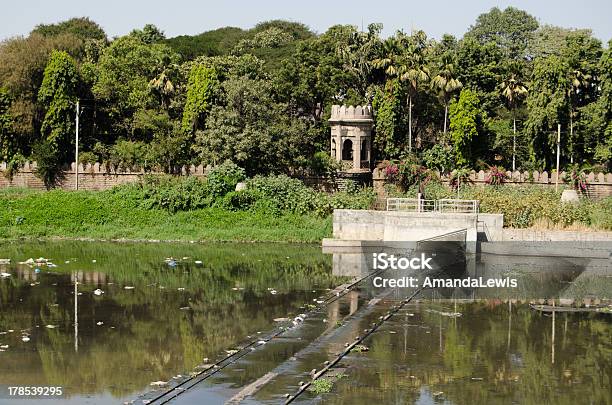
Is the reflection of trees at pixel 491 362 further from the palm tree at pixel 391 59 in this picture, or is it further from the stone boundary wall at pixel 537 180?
the palm tree at pixel 391 59

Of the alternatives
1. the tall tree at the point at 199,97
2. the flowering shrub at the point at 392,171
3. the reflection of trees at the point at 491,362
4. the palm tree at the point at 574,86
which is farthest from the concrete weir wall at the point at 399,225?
the tall tree at the point at 199,97

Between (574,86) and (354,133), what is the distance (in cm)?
1040

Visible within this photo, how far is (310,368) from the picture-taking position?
19.1 metres

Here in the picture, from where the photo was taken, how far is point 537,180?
43250mm

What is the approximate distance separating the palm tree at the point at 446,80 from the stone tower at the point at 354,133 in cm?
345

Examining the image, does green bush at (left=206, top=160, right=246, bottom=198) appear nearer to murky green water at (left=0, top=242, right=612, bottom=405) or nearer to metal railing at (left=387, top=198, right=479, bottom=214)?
metal railing at (left=387, top=198, right=479, bottom=214)

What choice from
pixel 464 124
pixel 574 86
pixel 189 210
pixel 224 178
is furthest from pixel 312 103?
pixel 574 86

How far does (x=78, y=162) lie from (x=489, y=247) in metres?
20.9

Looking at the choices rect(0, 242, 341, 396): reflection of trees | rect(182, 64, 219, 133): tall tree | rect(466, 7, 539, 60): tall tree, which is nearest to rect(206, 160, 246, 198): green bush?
rect(0, 242, 341, 396): reflection of trees

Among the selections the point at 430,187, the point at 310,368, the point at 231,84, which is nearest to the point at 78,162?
the point at 231,84

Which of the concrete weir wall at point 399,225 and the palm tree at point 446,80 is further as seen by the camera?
the palm tree at point 446,80

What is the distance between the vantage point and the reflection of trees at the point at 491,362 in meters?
17.5

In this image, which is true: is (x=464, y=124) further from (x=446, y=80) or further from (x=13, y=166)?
(x=13, y=166)

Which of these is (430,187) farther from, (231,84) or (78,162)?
(78,162)
